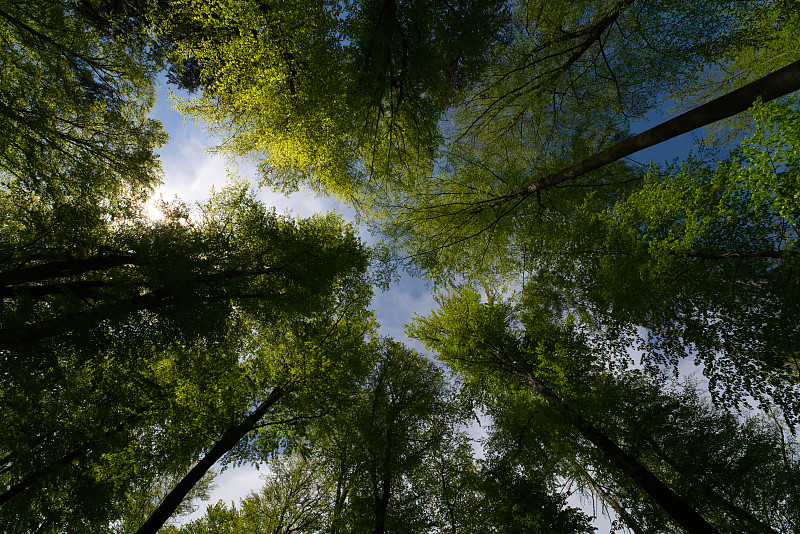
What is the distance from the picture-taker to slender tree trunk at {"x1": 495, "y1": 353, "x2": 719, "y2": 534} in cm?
413

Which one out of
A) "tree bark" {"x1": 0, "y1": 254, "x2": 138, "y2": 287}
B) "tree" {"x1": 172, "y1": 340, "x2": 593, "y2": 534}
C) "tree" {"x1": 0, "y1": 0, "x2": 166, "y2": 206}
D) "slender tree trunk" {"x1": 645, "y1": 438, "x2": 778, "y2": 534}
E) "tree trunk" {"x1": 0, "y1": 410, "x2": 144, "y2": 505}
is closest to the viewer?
"tree bark" {"x1": 0, "y1": 254, "x2": 138, "y2": 287}

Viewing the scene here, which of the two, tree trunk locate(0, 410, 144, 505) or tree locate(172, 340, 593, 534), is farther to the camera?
tree locate(172, 340, 593, 534)

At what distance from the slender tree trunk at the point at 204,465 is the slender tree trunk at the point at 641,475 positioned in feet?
22.0

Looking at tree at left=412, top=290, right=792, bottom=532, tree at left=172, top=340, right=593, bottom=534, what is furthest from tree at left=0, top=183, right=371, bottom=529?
tree at left=412, top=290, right=792, bottom=532

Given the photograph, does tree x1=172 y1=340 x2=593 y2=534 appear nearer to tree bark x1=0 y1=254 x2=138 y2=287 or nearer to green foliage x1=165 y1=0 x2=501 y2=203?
tree bark x1=0 y1=254 x2=138 y2=287

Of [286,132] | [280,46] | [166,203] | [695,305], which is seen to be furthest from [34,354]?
[695,305]

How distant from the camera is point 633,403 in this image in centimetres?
674

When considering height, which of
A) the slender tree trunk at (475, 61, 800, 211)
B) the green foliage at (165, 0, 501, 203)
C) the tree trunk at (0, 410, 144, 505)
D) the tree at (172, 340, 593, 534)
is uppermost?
the green foliage at (165, 0, 501, 203)

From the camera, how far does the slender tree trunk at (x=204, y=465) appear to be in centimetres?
525

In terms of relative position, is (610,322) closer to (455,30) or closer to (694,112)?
(694,112)

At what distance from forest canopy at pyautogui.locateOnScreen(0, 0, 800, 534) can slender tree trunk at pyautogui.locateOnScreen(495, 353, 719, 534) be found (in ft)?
0.20

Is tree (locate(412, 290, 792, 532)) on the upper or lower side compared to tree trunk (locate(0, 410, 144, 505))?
upper

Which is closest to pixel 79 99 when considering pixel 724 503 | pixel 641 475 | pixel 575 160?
pixel 575 160

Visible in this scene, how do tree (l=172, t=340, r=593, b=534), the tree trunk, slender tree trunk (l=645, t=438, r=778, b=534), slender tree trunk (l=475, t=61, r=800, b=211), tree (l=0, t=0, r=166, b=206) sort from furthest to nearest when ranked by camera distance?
tree (l=172, t=340, r=593, b=534) < slender tree trunk (l=645, t=438, r=778, b=534) < the tree trunk < tree (l=0, t=0, r=166, b=206) < slender tree trunk (l=475, t=61, r=800, b=211)
